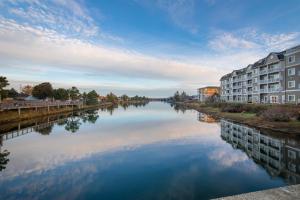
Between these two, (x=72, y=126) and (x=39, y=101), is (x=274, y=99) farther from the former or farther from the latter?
(x=39, y=101)

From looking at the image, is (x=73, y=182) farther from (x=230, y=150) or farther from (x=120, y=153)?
(x=230, y=150)

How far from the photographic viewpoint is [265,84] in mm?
47469

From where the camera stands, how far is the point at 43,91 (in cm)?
7325

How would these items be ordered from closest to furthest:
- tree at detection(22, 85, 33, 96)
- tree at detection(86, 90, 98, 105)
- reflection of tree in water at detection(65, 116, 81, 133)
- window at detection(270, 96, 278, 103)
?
reflection of tree in water at detection(65, 116, 81, 133)
window at detection(270, 96, 278, 103)
tree at detection(86, 90, 98, 105)
tree at detection(22, 85, 33, 96)

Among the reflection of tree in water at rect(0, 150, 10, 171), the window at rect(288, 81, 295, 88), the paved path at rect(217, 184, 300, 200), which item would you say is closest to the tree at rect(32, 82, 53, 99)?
the reflection of tree in water at rect(0, 150, 10, 171)

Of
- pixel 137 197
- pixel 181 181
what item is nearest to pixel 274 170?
pixel 181 181

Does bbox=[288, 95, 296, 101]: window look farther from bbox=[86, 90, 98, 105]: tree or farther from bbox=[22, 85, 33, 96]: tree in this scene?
bbox=[22, 85, 33, 96]: tree

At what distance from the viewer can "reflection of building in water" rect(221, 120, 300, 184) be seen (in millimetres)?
11727

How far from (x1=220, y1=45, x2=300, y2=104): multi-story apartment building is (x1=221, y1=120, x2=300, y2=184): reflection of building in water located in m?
20.7

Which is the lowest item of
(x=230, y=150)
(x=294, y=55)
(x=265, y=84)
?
(x=230, y=150)

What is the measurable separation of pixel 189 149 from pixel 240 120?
18.5 m

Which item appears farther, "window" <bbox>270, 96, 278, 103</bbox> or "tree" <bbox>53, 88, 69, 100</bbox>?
"tree" <bbox>53, 88, 69, 100</bbox>

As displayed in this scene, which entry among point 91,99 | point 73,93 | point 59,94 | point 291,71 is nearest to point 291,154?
point 291,71

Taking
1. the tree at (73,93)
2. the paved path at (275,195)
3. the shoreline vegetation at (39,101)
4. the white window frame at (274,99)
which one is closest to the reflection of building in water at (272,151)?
the paved path at (275,195)
